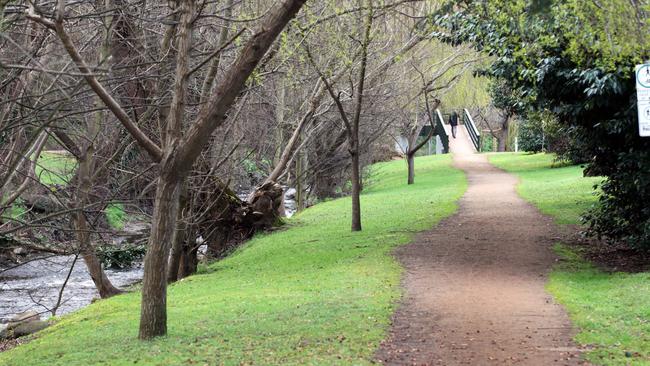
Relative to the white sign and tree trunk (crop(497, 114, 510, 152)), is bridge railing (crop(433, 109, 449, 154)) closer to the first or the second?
tree trunk (crop(497, 114, 510, 152))

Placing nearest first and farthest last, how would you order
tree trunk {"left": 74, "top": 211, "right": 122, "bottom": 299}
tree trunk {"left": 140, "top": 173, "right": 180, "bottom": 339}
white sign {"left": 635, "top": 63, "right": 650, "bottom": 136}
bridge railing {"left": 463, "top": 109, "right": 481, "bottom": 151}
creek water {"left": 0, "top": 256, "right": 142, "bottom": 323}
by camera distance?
tree trunk {"left": 140, "top": 173, "right": 180, "bottom": 339} → white sign {"left": 635, "top": 63, "right": 650, "bottom": 136} → tree trunk {"left": 74, "top": 211, "right": 122, "bottom": 299} → creek water {"left": 0, "top": 256, "right": 142, "bottom": 323} → bridge railing {"left": 463, "top": 109, "right": 481, "bottom": 151}

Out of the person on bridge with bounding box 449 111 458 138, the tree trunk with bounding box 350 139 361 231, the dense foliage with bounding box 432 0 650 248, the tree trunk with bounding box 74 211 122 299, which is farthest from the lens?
the person on bridge with bounding box 449 111 458 138

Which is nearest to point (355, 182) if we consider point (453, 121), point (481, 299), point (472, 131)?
point (481, 299)

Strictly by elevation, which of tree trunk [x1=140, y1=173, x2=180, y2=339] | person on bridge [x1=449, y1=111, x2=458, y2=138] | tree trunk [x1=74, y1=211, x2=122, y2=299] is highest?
person on bridge [x1=449, y1=111, x2=458, y2=138]

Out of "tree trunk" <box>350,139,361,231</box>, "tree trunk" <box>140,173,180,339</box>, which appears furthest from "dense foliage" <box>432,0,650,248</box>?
"tree trunk" <box>140,173,180,339</box>

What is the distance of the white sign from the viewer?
10703mm

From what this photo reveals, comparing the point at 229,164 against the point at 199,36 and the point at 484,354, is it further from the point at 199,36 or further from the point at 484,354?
the point at 484,354

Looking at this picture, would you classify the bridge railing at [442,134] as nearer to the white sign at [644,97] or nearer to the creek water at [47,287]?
the creek water at [47,287]

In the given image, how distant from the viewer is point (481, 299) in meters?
12.0

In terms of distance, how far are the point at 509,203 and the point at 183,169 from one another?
61.2ft

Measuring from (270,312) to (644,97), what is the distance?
6.06 meters

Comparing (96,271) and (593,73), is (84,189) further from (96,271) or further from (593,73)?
(593,73)

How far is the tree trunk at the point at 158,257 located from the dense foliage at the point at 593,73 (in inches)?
270

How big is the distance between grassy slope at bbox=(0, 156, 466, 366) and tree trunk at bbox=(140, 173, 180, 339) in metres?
0.30
